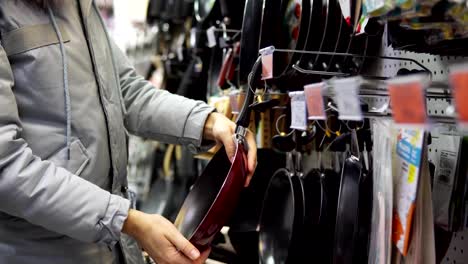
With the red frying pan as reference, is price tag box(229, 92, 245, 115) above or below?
above

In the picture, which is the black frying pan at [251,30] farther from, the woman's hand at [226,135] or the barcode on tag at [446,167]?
the barcode on tag at [446,167]

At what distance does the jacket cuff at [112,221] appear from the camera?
0.71 metres

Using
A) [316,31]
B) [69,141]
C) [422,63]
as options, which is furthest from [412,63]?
[69,141]

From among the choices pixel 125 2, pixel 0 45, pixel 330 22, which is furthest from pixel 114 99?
pixel 125 2

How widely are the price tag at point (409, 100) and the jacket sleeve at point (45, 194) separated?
0.46m

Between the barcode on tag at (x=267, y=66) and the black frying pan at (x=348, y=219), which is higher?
the barcode on tag at (x=267, y=66)

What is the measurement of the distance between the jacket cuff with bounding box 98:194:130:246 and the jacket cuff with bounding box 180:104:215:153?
276 mm

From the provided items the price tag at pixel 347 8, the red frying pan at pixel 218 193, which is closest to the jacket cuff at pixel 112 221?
the red frying pan at pixel 218 193

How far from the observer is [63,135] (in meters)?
0.79

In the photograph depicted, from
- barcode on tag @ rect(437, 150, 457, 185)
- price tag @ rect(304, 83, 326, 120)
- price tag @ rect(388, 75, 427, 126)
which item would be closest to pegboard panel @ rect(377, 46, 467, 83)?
barcode on tag @ rect(437, 150, 457, 185)

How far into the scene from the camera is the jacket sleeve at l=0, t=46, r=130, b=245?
67 centimetres

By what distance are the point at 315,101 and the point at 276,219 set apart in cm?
48

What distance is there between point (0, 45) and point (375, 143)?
1.82 feet

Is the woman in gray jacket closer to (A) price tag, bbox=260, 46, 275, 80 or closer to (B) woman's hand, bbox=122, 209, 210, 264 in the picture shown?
(B) woman's hand, bbox=122, 209, 210, 264
